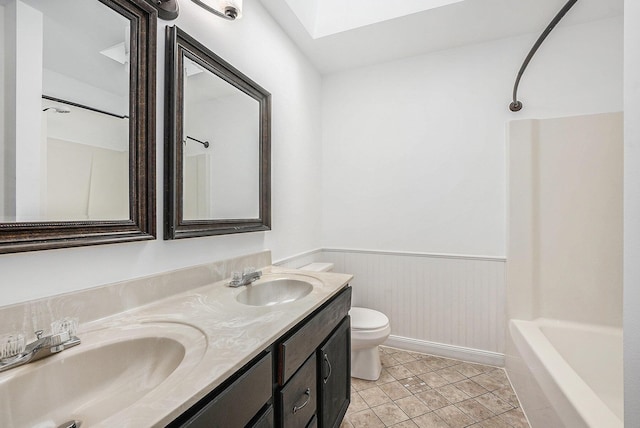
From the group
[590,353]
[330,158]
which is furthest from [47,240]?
[590,353]

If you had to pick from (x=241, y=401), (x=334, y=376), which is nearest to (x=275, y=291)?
(x=334, y=376)

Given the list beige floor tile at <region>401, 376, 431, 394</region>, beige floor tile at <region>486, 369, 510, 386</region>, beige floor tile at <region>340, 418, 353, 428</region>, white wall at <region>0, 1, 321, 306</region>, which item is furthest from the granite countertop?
beige floor tile at <region>486, 369, 510, 386</region>

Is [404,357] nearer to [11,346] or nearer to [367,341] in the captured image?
[367,341]

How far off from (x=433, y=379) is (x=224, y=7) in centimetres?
245

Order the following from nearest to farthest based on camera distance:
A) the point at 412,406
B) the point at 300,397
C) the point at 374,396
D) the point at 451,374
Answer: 1. the point at 300,397
2. the point at 412,406
3. the point at 374,396
4. the point at 451,374

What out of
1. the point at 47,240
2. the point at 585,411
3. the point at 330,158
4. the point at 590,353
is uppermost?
the point at 330,158

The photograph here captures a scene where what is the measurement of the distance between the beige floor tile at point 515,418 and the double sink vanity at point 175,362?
1054 mm

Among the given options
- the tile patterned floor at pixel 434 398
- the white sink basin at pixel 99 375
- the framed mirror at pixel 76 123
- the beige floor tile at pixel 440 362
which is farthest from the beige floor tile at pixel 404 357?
the framed mirror at pixel 76 123

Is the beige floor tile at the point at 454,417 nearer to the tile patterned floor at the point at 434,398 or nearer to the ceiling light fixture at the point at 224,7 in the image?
the tile patterned floor at the point at 434,398

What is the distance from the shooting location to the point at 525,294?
1.97 meters

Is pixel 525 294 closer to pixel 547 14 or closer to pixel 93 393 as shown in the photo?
pixel 547 14

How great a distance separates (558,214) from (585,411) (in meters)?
1.30

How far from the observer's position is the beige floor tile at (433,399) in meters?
1.72

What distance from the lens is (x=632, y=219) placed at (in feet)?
2.24
